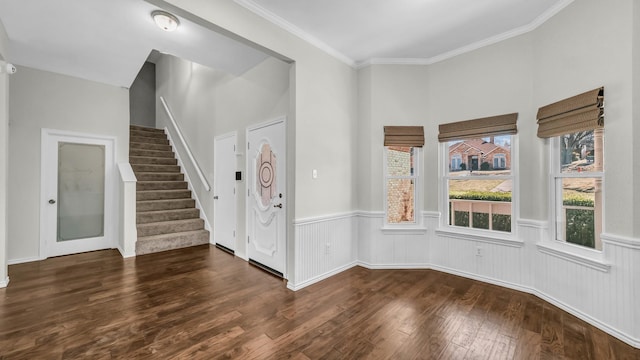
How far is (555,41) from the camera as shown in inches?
103

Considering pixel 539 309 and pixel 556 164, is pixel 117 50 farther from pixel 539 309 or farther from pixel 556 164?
pixel 539 309

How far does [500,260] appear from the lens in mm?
3041

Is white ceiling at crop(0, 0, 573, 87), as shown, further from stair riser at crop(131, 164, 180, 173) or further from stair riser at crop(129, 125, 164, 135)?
stair riser at crop(129, 125, 164, 135)

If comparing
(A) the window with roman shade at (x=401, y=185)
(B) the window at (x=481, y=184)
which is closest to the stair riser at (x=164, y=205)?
(A) the window with roman shade at (x=401, y=185)

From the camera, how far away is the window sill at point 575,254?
2.22 meters

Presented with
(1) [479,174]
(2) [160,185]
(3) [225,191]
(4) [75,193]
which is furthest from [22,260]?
(1) [479,174]

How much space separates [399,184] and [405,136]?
26.7 inches

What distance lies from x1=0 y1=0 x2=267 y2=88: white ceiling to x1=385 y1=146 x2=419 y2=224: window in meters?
2.27

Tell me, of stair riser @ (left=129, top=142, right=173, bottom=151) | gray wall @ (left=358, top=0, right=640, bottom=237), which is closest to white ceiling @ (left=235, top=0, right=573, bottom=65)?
gray wall @ (left=358, top=0, right=640, bottom=237)

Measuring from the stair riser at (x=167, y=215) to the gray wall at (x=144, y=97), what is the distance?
4.64m

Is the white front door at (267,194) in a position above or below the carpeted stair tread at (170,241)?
above

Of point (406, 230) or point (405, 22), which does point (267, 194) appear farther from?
point (405, 22)

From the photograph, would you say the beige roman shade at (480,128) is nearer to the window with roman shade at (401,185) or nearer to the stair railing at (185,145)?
the window with roman shade at (401,185)

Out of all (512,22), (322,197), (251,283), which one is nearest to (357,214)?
(322,197)
